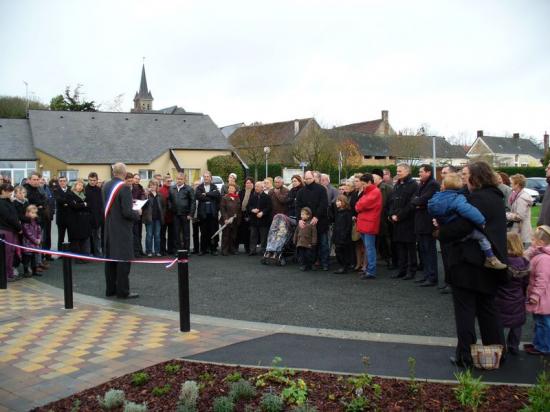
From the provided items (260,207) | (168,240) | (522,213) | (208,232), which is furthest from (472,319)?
(168,240)

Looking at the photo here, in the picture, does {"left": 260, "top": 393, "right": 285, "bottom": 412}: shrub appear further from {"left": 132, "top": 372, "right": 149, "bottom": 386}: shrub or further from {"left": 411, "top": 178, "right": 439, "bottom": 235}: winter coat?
{"left": 411, "top": 178, "right": 439, "bottom": 235}: winter coat

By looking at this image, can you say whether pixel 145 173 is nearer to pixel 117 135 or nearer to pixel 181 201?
pixel 117 135

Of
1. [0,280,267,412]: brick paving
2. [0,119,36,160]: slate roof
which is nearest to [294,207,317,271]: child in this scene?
[0,280,267,412]: brick paving

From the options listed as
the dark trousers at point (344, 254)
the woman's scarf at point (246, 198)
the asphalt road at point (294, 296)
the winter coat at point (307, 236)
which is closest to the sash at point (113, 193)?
the asphalt road at point (294, 296)

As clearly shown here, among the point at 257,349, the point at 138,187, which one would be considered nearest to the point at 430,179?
the point at 257,349

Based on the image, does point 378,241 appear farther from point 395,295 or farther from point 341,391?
point 341,391

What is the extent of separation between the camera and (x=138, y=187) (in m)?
13.9

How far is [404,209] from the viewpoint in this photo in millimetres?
10000

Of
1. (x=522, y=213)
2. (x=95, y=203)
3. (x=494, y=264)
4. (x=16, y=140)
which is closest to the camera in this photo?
(x=494, y=264)

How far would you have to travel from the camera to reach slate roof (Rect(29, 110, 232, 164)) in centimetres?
4734

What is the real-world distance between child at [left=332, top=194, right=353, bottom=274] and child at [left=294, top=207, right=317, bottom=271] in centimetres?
48

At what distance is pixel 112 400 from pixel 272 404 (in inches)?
52.9

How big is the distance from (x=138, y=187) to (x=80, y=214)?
1.82 metres

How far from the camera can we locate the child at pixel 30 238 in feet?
36.2
